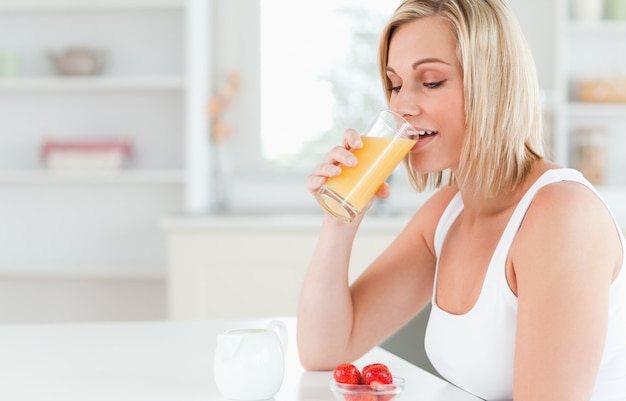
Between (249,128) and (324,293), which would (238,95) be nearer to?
(249,128)

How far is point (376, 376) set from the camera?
3.77 ft

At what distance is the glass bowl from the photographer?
3.69 feet

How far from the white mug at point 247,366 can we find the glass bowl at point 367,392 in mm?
105

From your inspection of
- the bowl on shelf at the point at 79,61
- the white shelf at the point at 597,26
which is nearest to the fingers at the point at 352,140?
the white shelf at the point at 597,26

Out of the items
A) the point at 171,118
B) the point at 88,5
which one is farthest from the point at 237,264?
the point at 88,5

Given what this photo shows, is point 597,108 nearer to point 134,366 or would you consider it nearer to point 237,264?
point 237,264

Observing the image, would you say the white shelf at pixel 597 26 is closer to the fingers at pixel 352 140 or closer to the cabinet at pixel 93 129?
the cabinet at pixel 93 129

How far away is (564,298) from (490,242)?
0.30m

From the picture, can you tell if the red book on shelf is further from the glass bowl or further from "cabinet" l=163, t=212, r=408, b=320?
the glass bowl

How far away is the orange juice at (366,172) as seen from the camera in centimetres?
135

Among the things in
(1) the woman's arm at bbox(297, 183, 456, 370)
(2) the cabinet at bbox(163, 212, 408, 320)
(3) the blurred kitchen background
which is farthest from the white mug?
(3) the blurred kitchen background

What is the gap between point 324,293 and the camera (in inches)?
61.7

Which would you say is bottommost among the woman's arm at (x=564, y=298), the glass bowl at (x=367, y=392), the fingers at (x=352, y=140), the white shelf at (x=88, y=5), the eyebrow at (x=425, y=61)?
the glass bowl at (x=367, y=392)

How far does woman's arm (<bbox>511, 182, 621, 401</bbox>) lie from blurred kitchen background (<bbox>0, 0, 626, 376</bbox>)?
93.7 inches
